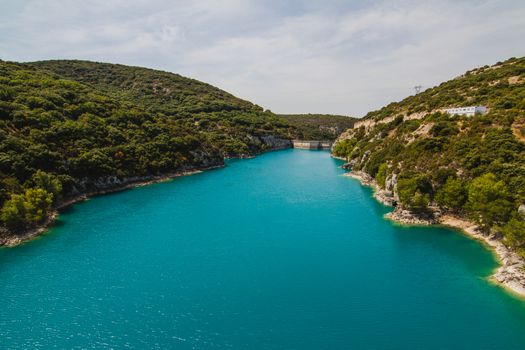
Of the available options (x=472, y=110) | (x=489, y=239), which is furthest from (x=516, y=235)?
(x=472, y=110)

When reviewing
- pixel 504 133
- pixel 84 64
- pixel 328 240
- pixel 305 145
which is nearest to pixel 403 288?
pixel 328 240

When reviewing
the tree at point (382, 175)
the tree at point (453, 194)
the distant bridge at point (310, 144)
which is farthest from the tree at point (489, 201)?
the distant bridge at point (310, 144)

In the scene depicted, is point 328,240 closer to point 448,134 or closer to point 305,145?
point 448,134

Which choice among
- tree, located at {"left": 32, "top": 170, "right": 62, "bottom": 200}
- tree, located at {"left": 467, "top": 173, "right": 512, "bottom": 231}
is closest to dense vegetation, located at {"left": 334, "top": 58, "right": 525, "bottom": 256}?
tree, located at {"left": 467, "top": 173, "right": 512, "bottom": 231}

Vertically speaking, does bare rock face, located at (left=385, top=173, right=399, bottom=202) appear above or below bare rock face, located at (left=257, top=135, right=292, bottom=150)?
below

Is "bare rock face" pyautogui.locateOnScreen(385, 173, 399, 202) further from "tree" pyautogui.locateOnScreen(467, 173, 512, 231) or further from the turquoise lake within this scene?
"tree" pyautogui.locateOnScreen(467, 173, 512, 231)

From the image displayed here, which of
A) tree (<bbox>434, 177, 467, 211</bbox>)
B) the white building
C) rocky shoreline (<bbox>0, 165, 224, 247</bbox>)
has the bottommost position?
rocky shoreline (<bbox>0, 165, 224, 247</bbox>)

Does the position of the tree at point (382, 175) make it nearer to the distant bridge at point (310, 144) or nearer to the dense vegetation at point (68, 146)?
the dense vegetation at point (68, 146)
